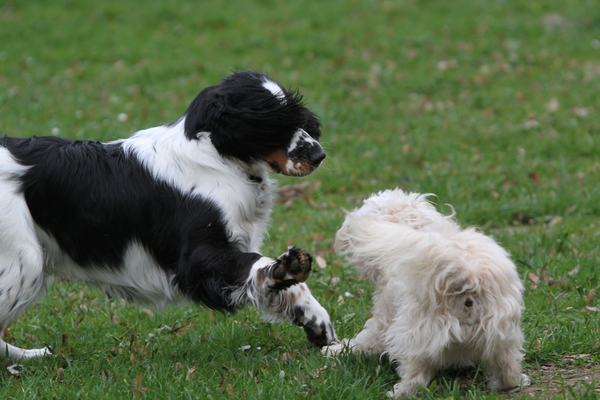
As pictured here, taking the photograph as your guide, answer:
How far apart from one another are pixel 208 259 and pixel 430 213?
114 cm

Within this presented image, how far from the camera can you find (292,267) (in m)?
3.15

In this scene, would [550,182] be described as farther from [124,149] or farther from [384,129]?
[124,149]

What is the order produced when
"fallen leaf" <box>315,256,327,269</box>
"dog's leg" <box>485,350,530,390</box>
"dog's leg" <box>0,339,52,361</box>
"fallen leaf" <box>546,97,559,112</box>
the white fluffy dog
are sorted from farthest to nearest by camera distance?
"fallen leaf" <box>546,97,559,112</box>, "fallen leaf" <box>315,256,327,269</box>, "dog's leg" <box>0,339,52,361</box>, "dog's leg" <box>485,350,530,390</box>, the white fluffy dog

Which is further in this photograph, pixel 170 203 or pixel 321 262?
pixel 321 262

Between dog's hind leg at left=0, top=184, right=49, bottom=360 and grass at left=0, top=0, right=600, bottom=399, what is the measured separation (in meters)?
0.45

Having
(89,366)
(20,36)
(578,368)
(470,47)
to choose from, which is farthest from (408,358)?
(20,36)

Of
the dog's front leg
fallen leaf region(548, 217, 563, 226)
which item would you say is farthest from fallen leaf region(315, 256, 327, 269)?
fallen leaf region(548, 217, 563, 226)

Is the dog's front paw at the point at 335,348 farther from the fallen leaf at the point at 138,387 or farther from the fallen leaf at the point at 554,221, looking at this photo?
A: the fallen leaf at the point at 554,221

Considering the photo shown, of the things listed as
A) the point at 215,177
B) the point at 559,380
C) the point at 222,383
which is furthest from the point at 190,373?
the point at 559,380

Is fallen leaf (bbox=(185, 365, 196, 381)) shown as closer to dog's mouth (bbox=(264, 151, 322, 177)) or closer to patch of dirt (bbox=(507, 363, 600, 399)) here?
dog's mouth (bbox=(264, 151, 322, 177))

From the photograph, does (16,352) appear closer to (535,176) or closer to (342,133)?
(535,176)

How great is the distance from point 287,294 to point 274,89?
3.59 feet

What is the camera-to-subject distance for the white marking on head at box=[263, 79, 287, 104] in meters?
3.60

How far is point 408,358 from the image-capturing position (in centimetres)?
309
